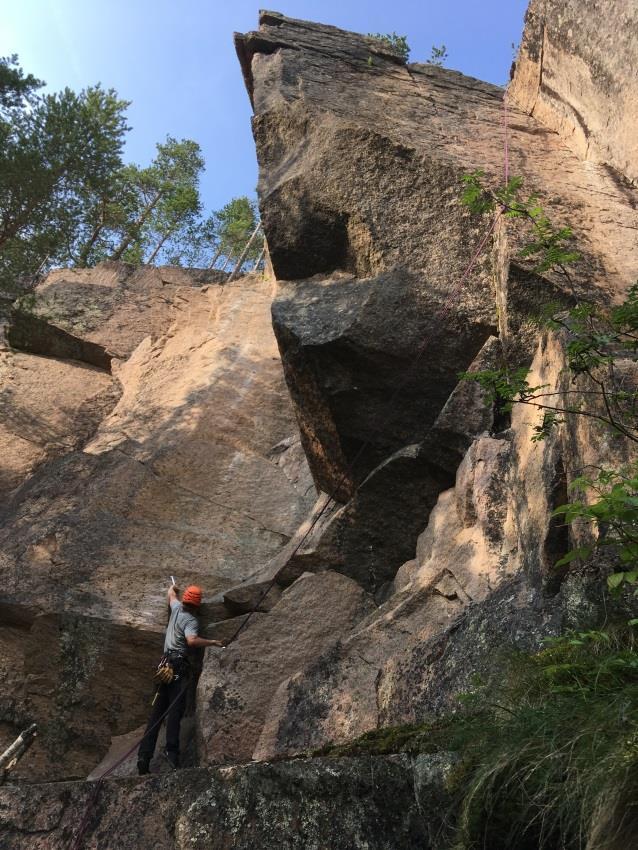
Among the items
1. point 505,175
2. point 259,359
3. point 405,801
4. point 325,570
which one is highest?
point 505,175

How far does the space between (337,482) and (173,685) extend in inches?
124

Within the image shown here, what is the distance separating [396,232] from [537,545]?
4681 mm

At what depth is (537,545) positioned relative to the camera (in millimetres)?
5883

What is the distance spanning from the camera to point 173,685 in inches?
294

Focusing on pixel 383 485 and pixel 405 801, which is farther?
pixel 383 485

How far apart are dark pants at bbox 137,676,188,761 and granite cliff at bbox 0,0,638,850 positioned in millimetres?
477

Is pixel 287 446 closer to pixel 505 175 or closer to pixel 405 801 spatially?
pixel 505 175

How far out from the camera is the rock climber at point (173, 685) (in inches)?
279

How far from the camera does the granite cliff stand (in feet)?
15.5

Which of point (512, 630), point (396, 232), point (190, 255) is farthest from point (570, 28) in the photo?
point (190, 255)

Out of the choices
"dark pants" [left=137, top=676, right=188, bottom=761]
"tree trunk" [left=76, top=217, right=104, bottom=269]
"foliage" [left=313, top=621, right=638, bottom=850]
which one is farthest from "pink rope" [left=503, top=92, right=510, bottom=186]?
"tree trunk" [left=76, top=217, right=104, bottom=269]

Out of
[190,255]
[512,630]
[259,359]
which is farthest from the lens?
[190,255]

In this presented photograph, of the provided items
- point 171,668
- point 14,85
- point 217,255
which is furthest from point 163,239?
point 171,668

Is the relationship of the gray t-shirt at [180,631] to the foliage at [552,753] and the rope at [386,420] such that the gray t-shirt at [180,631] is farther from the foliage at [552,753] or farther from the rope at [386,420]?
the foliage at [552,753]
